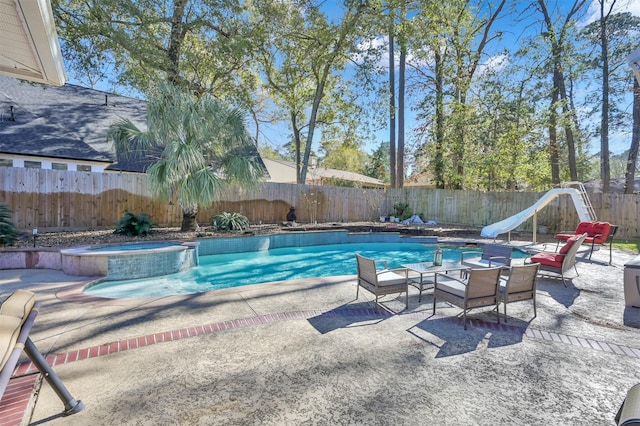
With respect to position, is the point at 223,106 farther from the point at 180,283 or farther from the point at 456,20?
the point at 456,20

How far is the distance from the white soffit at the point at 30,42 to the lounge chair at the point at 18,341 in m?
1.92

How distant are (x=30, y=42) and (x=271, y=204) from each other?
1110 centimetres

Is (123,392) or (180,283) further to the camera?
(180,283)

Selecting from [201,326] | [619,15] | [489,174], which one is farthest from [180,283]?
[619,15]

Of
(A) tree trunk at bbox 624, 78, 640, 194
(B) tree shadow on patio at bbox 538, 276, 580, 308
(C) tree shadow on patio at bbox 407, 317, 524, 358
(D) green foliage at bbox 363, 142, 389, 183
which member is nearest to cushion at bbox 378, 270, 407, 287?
(C) tree shadow on patio at bbox 407, 317, 524, 358

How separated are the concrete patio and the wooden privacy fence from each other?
19.6 feet

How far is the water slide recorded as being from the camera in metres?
9.34

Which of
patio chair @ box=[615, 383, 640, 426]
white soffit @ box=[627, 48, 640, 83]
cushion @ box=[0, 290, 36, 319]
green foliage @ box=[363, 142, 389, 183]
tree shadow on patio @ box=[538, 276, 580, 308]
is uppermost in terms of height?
green foliage @ box=[363, 142, 389, 183]

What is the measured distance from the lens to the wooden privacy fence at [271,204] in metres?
8.99

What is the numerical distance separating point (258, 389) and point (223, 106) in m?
8.85

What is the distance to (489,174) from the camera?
16672mm

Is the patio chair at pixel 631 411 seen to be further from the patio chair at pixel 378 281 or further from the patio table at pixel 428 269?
the patio table at pixel 428 269

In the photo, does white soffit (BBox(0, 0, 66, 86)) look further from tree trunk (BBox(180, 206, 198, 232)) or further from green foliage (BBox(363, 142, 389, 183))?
green foliage (BBox(363, 142, 389, 183))

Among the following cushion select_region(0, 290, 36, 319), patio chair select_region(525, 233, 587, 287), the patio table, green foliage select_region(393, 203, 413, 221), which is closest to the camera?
cushion select_region(0, 290, 36, 319)
